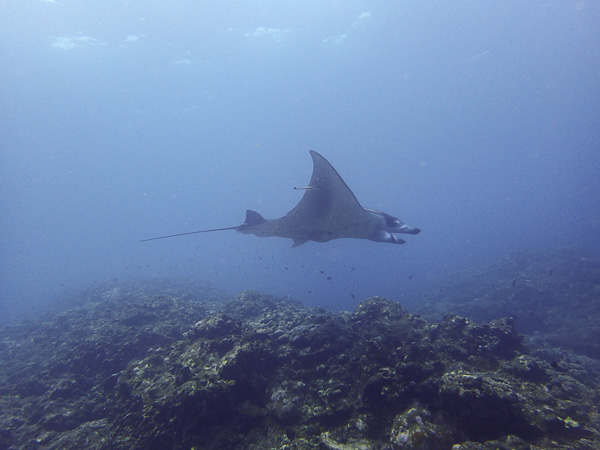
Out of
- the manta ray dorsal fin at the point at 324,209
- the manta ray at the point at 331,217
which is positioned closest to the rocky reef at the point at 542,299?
the manta ray at the point at 331,217

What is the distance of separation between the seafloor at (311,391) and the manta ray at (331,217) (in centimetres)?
238

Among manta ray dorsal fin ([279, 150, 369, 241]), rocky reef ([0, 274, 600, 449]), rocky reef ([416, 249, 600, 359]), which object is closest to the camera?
rocky reef ([0, 274, 600, 449])

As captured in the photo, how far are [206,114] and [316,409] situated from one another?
105920 millimetres

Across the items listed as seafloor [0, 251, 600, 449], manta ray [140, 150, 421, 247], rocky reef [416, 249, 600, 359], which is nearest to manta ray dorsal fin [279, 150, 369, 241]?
manta ray [140, 150, 421, 247]

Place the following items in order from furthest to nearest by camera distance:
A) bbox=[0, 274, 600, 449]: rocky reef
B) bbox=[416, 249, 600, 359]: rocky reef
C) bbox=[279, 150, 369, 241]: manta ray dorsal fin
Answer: bbox=[416, 249, 600, 359]: rocky reef → bbox=[279, 150, 369, 241]: manta ray dorsal fin → bbox=[0, 274, 600, 449]: rocky reef

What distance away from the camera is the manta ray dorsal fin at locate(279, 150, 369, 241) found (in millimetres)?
7863

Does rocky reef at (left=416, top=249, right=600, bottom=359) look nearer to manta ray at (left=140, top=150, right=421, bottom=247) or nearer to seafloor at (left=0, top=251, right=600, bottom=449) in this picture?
seafloor at (left=0, top=251, right=600, bottom=449)

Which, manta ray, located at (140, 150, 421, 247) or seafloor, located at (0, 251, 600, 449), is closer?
seafloor, located at (0, 251, 600, 449)

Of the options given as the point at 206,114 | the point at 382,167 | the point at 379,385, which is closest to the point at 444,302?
the point at 379,385

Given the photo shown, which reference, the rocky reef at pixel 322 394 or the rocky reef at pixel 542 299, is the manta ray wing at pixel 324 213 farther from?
the rocky reef at pixel 542 299

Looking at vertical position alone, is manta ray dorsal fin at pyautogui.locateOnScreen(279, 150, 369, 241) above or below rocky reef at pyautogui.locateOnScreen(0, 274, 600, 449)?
above

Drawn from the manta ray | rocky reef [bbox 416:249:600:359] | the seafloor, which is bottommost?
rocky reef [bbox 416:249:600:359]

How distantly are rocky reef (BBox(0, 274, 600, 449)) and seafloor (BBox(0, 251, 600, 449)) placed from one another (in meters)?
0.02

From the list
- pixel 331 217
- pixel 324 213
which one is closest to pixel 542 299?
pixel 331 217
